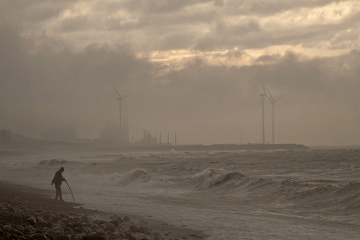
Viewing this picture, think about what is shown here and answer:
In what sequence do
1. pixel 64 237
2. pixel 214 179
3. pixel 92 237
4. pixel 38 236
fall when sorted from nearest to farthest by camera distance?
pixel 38 236
pixel 64 237
pixel 92 237
pixel 214 179

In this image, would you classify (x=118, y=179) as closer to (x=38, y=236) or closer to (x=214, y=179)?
(x=214, y=179)

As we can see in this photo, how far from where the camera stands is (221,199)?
2183 cm

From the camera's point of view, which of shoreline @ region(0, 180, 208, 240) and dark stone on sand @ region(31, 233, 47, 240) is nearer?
dark stone on sand @ region(31, 233, 47, 240)

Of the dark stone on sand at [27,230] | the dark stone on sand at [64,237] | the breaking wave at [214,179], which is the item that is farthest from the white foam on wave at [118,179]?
the dark stone on sand at [64,237]

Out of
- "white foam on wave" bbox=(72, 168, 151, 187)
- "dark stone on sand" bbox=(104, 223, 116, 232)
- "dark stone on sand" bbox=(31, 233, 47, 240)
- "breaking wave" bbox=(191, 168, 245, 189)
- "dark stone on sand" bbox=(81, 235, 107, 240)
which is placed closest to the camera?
"dark stone on sand" bbox=(31, 233, 47, 240)

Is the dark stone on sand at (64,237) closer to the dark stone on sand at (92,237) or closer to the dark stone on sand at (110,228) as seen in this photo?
the dark stone on sand at (92,237)

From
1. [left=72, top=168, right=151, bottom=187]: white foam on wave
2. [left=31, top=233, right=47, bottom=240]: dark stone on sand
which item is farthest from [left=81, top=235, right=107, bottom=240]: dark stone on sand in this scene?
[left=72, top=168, right=151, bottom=187]: white foam on wave

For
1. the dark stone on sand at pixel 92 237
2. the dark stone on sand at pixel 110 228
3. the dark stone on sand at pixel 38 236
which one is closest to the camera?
the dark stone on sand at pixel 38 236

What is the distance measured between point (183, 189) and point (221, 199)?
217 inches

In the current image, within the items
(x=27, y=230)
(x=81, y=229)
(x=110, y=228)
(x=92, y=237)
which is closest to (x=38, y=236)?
(x=27, y=230)

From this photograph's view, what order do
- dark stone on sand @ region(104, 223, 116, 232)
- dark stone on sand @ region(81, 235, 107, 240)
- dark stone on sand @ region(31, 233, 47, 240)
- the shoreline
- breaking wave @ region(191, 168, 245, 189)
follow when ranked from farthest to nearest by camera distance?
breaking wave @ region(191, 168, 245, 189) → dark stone on sand @ region(104, 223, 116, 232) → dark stone on sand @ region(81, 235, 107, 240) → the shoreline → dark stone on sand @ region(31, 233, 47, 240)

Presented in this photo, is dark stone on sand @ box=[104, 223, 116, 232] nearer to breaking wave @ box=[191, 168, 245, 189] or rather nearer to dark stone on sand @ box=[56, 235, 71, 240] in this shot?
dark stone on sand @ box=[56, 235, 71, 240]

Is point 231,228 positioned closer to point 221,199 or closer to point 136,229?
point 136,229

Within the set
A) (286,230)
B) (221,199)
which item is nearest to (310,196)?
(221,199)
